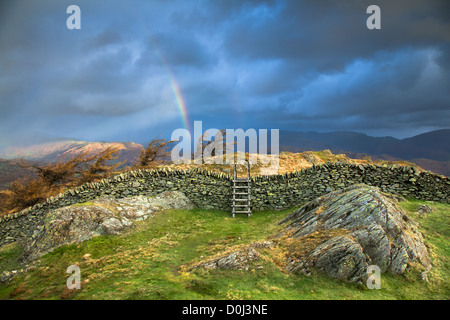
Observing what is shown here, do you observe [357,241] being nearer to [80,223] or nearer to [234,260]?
[234,260]

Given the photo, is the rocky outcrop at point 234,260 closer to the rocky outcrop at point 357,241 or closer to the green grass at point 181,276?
the green grass at point 181,276

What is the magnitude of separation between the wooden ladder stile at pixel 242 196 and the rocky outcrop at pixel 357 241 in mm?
6888

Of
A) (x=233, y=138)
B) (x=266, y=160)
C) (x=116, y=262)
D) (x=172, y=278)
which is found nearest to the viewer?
(x=172, y=278)

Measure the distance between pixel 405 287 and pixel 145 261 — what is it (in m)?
8.24

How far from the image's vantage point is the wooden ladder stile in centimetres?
1579

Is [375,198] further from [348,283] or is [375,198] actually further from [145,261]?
[145,261]

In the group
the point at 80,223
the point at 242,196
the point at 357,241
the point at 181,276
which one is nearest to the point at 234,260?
the point at 181,276

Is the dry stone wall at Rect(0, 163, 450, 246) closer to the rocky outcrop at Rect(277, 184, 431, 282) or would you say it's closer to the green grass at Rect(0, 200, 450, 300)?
the green grass at Rect(0, 200, 450, 300)

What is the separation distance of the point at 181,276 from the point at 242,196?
1079 cm

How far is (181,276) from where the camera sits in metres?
6.72

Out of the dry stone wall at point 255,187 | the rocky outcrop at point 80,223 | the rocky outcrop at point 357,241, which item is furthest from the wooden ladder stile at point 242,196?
the rocky outcrop at point 357,241
